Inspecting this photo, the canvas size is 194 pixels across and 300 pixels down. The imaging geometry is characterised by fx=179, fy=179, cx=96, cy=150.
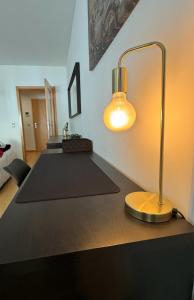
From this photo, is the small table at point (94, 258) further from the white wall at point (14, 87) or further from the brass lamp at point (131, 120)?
the white wall at point (14, 87)

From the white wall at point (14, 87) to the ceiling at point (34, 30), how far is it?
9.0 inches

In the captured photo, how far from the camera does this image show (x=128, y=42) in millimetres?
896

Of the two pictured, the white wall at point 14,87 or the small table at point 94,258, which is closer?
the small table at point 94,258

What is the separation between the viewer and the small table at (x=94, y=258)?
0.43 m

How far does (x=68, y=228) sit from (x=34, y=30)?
310 centimetres

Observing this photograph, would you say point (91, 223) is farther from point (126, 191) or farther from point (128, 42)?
point (128, 42)

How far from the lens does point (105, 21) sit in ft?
3.69

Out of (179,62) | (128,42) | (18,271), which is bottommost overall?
(18,271)

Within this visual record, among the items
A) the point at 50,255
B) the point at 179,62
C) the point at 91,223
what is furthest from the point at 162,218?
the point at 179,62

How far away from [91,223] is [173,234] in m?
0.24

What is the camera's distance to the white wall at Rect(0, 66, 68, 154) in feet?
13.4

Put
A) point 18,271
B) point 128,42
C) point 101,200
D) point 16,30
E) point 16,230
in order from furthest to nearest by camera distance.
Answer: point 16,30 → point 128,42 → point 101,200 → point 16,230 → point 18,271

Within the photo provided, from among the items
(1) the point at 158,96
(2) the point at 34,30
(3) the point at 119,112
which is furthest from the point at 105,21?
(2) the point at 34,30

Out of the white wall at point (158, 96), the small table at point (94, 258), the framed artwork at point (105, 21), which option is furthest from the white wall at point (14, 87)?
the small table at point (94, 258)
